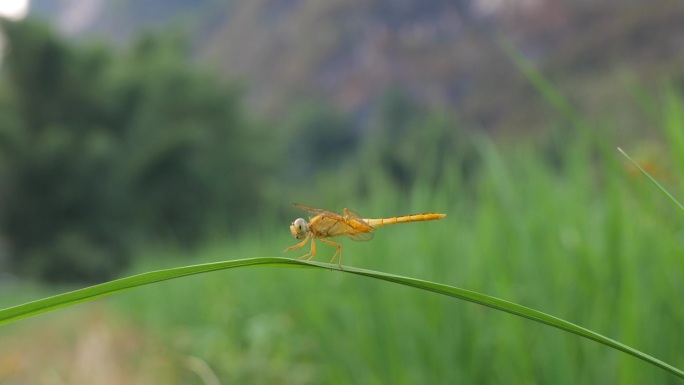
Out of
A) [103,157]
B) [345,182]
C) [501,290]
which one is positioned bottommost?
[501,290]

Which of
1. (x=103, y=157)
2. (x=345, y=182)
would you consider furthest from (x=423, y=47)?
(x=345, y=182)

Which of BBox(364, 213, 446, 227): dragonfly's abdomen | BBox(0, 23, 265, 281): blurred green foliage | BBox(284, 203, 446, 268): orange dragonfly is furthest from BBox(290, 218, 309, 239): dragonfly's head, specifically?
BBox(0, 23, 265, 281): blurred green foliage

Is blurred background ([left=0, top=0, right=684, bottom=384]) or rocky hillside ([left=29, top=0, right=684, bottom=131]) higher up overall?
rocky hillside ([left=29, top=0, right=684, bottom=131])

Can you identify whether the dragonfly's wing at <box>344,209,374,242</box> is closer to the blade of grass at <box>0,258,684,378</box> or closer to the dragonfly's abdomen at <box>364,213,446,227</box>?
the dragonfly's abdomen at <box>364,213,446,227</box>

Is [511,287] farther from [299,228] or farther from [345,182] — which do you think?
[345,182]

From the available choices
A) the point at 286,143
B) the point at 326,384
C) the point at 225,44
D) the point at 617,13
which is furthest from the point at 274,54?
the point at 326,384

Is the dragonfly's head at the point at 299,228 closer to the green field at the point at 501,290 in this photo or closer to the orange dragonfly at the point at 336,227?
the orange dragonfly at the point at 336,227
